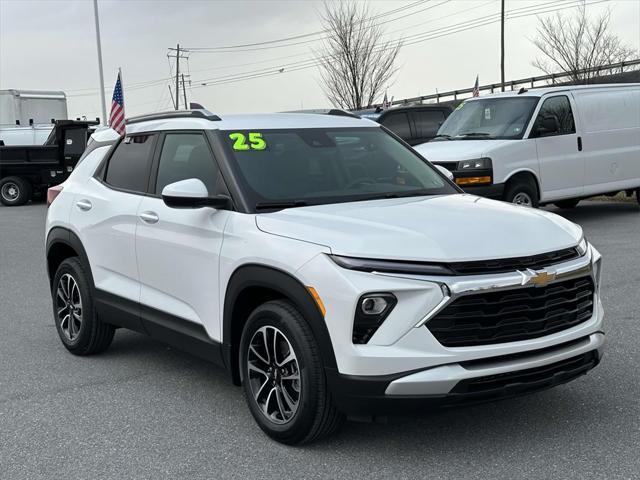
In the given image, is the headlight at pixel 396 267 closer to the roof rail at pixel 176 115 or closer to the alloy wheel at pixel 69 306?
the roof rail at pixel 176 115

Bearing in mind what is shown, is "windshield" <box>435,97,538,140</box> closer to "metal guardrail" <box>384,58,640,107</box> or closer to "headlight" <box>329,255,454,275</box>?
"headlight" <box>329,255,454,275</box>

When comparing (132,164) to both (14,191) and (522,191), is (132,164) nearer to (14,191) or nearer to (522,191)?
(522,191)

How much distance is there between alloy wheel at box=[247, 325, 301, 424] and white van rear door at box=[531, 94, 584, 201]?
28.5 ft

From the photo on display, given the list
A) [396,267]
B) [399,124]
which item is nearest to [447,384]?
[396,267]

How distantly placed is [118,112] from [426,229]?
4730 mm

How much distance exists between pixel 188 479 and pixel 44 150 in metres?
19.6

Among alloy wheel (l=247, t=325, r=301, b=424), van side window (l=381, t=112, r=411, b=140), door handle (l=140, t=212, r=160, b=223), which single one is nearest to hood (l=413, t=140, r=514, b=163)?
van side window (l=381, t=112, r=411, b=140)

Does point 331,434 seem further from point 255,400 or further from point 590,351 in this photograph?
point 590,351

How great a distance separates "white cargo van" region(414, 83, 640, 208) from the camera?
11.8 m

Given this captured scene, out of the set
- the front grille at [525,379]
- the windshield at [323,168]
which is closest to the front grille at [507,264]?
the front grille at [525,379]

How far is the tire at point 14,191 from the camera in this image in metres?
22.5

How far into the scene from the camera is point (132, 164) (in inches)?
231

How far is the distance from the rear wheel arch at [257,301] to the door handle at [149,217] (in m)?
0.95

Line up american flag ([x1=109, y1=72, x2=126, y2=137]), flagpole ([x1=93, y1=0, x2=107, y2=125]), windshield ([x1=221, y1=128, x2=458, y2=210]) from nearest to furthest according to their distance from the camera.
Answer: windshield ([x1=221, y1=128, x2=458, y2=210]), american flag ([x1=109, y1=72, x2=126, y2=137]), flagpole ([x1=93, y1=0, x2=107, y2=125])
